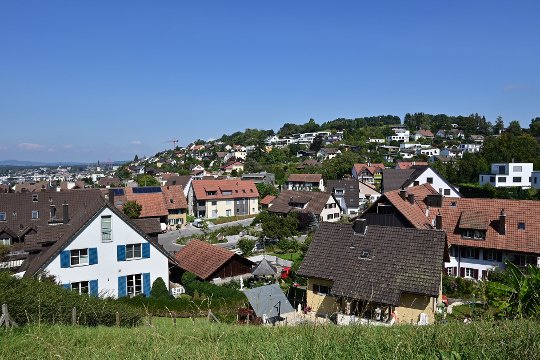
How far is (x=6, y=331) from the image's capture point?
9.90 m

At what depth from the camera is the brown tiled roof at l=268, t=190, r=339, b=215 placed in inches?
2191

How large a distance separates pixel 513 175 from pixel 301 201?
1413 inches

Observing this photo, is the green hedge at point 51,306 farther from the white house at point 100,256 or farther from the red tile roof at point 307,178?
the red tile roof at point 307,178

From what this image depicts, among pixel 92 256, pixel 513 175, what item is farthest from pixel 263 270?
pixel 513 175

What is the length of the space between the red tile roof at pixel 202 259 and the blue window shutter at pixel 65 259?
287 inches

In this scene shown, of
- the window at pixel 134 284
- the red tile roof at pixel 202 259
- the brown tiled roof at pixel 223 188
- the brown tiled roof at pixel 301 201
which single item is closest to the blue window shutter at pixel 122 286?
the window at pixel 134 284

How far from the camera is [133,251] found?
2495cm

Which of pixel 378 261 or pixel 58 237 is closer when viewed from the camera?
pixel 378 261

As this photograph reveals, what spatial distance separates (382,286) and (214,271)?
1114 centimetres

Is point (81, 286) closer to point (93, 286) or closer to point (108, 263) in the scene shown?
point (93, 286)

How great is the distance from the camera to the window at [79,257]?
23.1m

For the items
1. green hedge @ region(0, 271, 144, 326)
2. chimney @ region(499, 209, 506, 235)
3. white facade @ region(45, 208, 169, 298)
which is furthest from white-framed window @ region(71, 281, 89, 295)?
chimney @ region(499, 209, 506, 235)

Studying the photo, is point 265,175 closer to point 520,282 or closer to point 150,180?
point 150,180

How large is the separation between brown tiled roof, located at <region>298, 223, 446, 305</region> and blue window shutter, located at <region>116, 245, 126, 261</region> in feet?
32.6
